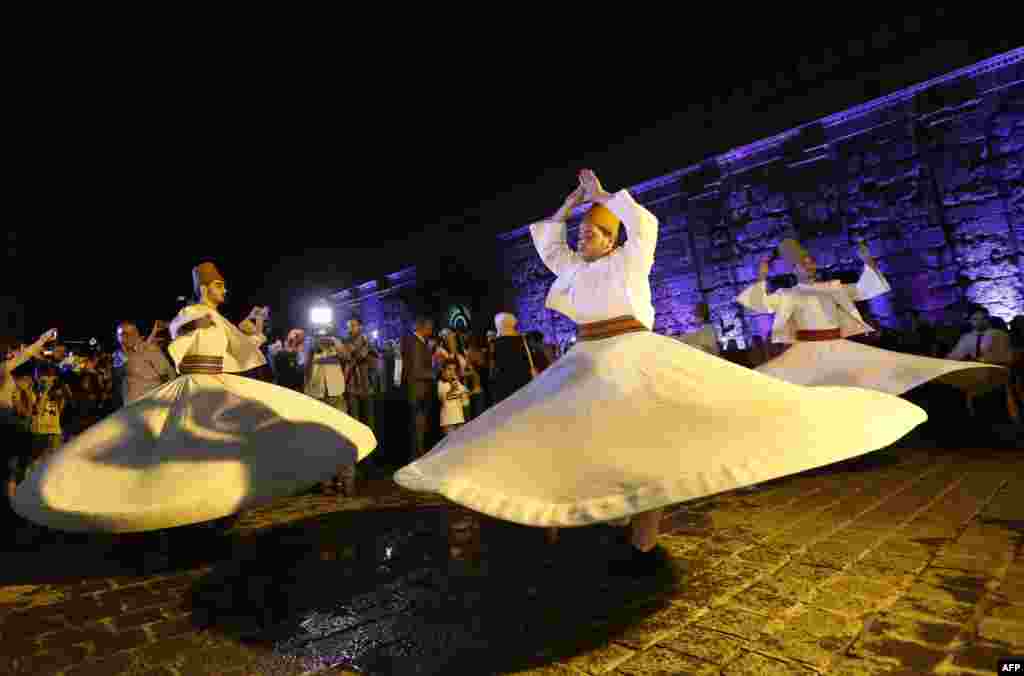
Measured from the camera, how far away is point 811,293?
5715mm

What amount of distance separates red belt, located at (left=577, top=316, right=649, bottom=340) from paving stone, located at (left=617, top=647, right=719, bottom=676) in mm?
1421

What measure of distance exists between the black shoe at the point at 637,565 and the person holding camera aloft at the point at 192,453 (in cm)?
181

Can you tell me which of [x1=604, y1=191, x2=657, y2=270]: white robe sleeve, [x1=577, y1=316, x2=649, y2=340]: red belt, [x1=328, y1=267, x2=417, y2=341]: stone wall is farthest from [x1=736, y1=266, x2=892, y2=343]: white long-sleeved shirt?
[x1=328, y1=267, x2=417, y2=341]: stone wall

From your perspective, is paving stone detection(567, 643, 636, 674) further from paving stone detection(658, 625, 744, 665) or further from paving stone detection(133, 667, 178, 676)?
paving stone detection(133, 667, 178, 676)

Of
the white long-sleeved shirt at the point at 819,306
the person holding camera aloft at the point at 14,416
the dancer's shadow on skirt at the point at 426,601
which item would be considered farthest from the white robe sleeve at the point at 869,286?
the person holding camera aloft at the point at 14,416

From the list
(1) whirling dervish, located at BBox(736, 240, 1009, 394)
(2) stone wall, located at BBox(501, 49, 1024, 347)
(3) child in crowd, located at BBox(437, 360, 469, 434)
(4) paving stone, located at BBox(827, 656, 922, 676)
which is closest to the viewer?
(4) paving stone, located at BBox(827, 656, 922, 676)

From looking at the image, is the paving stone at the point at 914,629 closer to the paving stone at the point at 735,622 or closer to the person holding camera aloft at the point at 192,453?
the paving stone at the point at 735,622

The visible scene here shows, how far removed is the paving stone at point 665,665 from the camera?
5.66 feet

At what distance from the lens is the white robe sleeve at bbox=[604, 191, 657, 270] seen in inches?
108

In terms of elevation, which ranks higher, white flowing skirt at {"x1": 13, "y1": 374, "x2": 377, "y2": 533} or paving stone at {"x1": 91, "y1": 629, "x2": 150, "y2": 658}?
white flowing skirt at {"x1": 13, "y1": 374, "x2": 377, "y2": 533}

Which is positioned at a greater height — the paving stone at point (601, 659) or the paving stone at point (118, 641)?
the paving stone at point (118, 641)

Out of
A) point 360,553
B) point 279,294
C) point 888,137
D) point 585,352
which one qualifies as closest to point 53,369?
point 360,553

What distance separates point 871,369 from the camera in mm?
4949

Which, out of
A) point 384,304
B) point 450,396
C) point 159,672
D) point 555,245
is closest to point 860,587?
point 555,245
